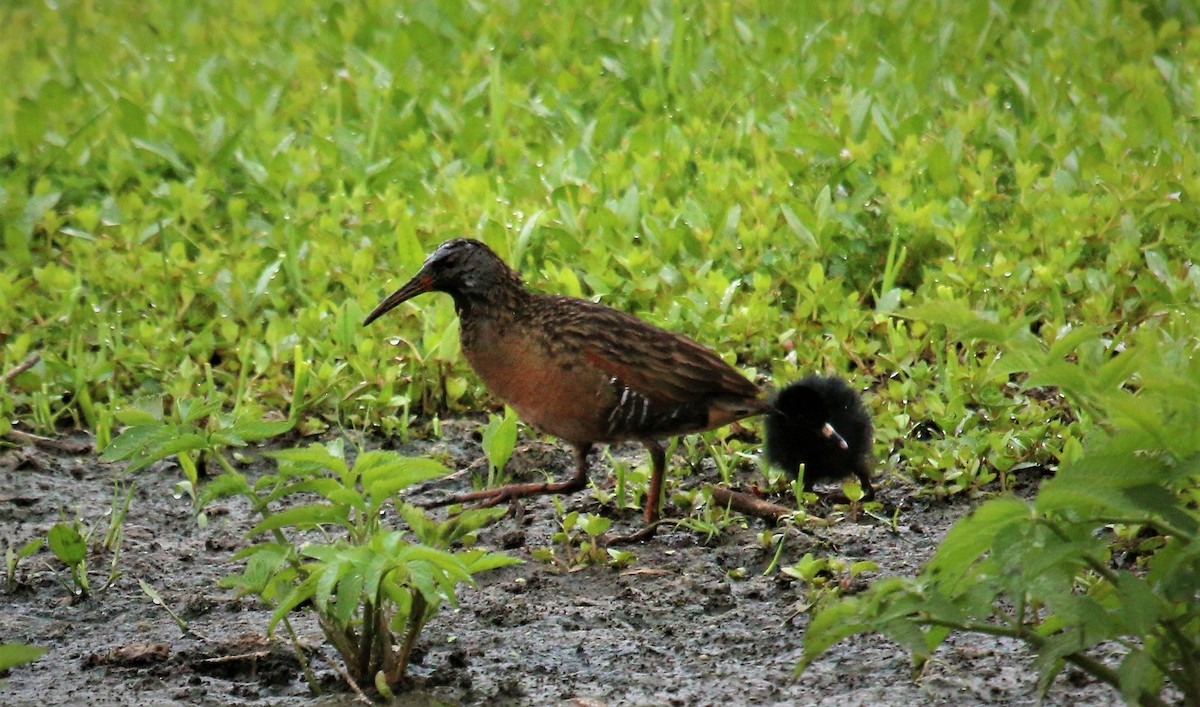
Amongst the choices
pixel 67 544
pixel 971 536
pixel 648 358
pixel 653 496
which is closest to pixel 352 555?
pixel 971 536

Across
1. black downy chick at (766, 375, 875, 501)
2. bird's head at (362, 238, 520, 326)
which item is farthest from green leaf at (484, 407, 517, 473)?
black downy chick at (766, 375, 875, 501)

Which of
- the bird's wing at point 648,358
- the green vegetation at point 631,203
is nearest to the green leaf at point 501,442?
the green vegetation at point 631,203

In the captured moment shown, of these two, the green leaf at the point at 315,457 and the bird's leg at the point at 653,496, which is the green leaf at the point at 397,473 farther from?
the bird's leg at the point at 653,496

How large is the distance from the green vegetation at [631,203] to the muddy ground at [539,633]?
0.31 meters

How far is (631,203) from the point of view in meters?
6.68

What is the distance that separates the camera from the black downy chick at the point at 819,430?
4.93 m

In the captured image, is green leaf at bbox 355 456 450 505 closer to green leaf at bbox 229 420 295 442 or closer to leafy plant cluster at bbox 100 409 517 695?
leafy plant cluster at bbox 100 409 517 695

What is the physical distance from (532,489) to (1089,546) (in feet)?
7.88

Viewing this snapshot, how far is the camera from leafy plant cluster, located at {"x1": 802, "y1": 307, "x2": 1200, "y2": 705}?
9.59 ft

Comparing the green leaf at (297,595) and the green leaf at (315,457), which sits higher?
the green leaf at (315,457)

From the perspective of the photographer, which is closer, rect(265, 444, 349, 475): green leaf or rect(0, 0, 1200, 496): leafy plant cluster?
rect(265, 444, 349, 475): green leaf

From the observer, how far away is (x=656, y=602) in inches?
175

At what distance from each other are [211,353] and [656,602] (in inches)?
98.2

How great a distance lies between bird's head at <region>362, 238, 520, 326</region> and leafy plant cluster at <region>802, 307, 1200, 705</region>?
2.43m
